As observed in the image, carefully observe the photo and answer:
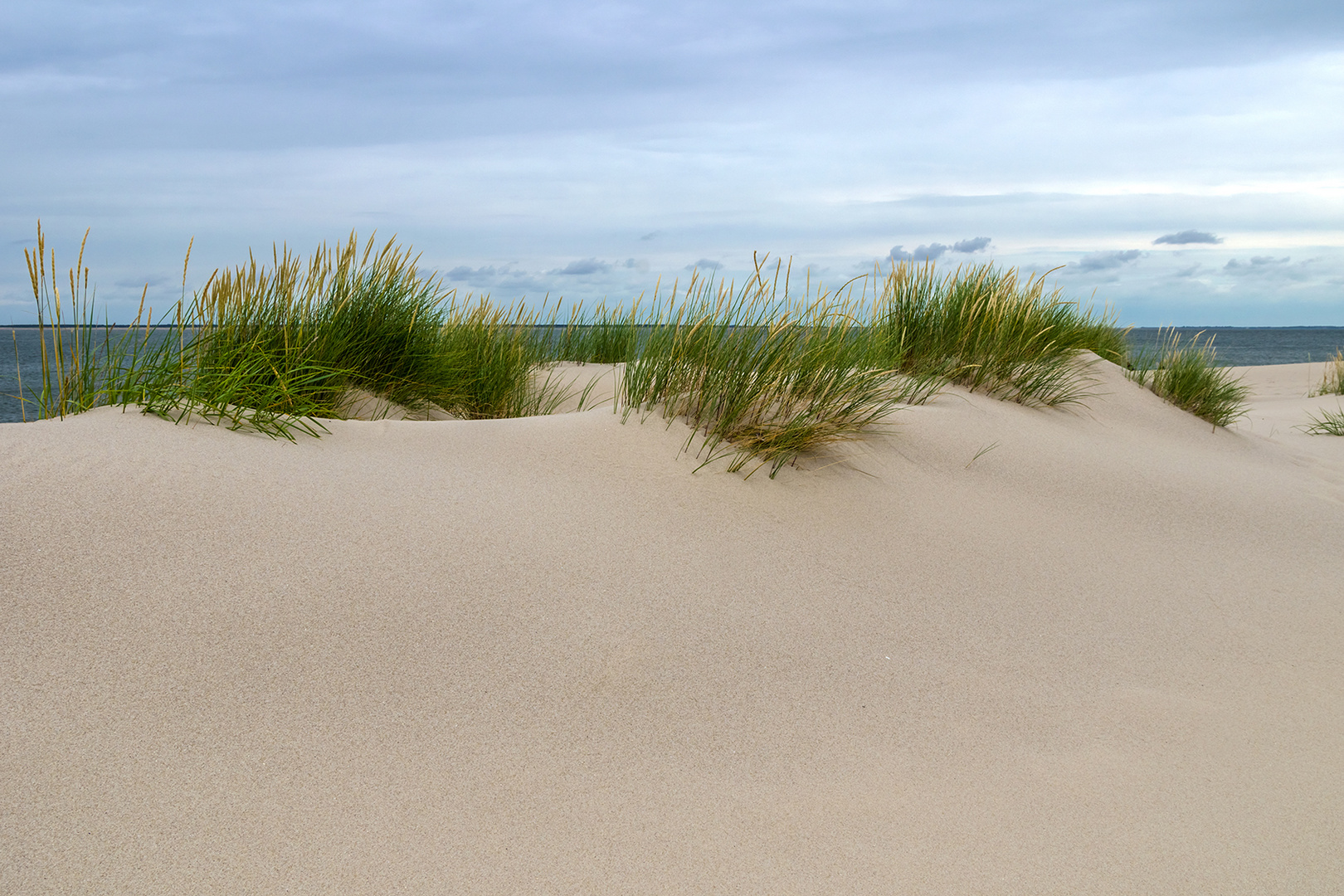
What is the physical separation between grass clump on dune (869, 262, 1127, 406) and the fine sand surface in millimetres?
1991

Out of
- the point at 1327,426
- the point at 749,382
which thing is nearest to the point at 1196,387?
the point at 1327,426

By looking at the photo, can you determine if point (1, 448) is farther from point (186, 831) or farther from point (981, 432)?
point (981, 432)

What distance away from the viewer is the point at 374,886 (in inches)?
Answer: 53.3

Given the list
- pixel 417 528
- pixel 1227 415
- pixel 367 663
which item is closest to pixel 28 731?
pixel 367 663

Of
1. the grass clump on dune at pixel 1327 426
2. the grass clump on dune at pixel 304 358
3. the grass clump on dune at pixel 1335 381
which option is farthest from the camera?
the grass clump on dune at pixel 1335 381

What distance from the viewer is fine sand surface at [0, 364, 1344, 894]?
147 cm

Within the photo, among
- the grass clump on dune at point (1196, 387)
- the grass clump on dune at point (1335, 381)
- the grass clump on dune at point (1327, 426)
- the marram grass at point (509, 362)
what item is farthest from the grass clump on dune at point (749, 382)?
the grass clump on dune at point (1335, 381)

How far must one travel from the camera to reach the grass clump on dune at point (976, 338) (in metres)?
4.89

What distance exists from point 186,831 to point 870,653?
1472mm

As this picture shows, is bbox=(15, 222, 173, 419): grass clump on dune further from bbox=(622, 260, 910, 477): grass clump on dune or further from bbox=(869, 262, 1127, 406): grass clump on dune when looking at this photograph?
bbox=(869, 262, 1127, 406): grass clump on dune

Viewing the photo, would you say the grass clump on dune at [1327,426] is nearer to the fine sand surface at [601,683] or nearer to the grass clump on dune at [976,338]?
the grass clump on dune at [976,338]

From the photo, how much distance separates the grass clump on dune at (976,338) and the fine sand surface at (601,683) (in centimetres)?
199

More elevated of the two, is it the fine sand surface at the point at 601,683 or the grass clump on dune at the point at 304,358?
the grass clump on dune at the point at 304,358

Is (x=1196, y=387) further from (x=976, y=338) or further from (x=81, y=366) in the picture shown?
(x=81, y=366)
